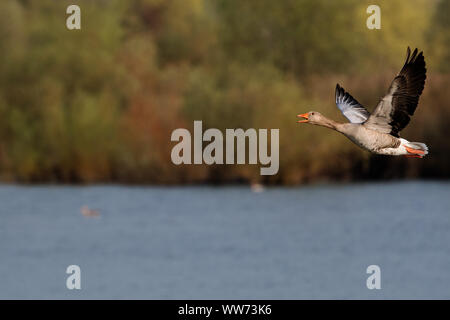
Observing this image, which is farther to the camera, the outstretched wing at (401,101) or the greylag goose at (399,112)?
the outstretched wing at (401,101)

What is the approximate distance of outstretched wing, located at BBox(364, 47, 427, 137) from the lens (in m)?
14.1

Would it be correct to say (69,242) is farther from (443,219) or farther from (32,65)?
(32,65)

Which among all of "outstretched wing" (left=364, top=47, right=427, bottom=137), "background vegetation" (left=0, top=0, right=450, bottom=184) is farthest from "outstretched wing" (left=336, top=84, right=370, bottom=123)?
"background vegetation" (left=0, top=0, right=450, bottom=184)

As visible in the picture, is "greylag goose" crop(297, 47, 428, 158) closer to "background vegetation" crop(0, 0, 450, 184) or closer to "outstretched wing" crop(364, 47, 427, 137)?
"outstretched wing" crop(364, 47, 427, 137)

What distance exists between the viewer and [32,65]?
172 ft

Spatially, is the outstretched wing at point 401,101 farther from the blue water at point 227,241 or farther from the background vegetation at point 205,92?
the background vegetation at point 205,92

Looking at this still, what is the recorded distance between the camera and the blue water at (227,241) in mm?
29266

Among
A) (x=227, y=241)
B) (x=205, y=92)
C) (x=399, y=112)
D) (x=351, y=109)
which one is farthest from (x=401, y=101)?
(x=205, y=92)

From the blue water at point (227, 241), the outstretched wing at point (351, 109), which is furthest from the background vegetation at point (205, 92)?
the outstretched wing at point (351, 109)

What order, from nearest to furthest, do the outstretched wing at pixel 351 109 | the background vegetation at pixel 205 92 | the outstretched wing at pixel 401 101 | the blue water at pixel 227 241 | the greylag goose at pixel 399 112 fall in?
1. the greylag goose at pixel 399 112
2. the outstretched wing at pixel 401 101
3. the outstretched wing at pixel 351 109
4. the blue water at pixel 227 241
5. the background vegetation at pixel 205 92

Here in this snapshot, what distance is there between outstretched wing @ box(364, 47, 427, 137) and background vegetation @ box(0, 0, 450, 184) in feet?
96.2

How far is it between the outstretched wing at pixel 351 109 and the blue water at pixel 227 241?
41.0ft

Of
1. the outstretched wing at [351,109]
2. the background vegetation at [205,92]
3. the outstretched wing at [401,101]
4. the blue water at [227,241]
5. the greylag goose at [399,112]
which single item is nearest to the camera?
the greylag goose at [399,112]

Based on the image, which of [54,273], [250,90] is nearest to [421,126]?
[250,90]
